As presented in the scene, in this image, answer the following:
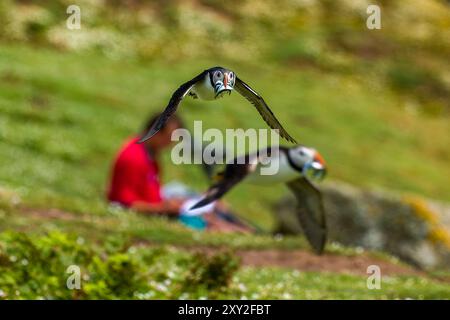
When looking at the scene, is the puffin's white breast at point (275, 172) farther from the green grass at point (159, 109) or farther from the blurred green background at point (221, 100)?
the green grass at point (159, 109)

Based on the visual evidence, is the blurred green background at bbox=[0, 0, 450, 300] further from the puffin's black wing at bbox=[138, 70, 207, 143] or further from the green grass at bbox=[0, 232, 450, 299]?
the puffin's black wing at bbox=[138, 70, 207, 143]

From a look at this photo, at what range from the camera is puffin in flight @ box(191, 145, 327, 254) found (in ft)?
30.9

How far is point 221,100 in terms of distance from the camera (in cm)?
4344

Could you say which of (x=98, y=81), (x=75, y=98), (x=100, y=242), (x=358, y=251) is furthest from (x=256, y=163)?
(x=98, y=81)

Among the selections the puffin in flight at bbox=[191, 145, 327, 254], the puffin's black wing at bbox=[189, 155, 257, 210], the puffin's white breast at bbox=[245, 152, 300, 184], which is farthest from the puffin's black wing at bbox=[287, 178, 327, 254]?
the puffin's black wing at bbox=[189, 155, 257, 210]

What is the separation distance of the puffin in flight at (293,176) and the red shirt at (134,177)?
321 inches

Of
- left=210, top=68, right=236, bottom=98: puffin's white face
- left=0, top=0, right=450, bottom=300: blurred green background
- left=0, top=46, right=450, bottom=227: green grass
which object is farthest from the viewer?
left=0, top=46, right=450, bottom=227: green grass

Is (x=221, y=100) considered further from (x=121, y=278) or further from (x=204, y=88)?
(x=204, y=88)

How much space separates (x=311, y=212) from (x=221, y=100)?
3294cm

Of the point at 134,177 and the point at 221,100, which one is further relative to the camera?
the point at 221,100

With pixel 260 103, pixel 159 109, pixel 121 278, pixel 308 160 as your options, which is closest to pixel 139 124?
pixel 159 109

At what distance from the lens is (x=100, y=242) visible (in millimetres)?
14273

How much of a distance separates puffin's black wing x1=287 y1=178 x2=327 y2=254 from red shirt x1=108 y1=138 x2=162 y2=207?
8.12 metres

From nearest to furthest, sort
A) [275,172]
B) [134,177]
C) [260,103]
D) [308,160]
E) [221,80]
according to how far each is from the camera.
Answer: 1. [221,80]
2. [260,103]
3. [308,160]
4. [275,172]
5. [134,177]
